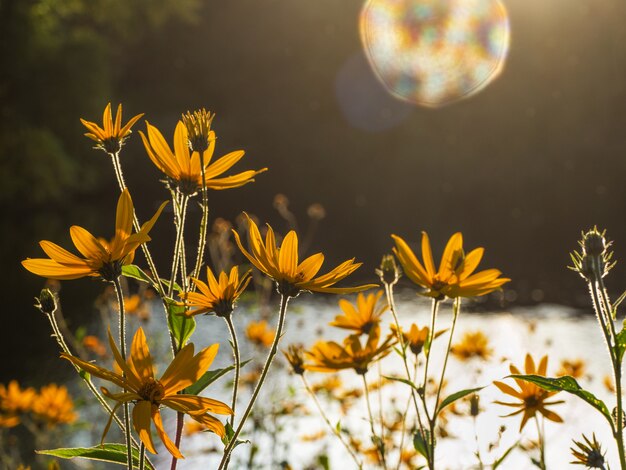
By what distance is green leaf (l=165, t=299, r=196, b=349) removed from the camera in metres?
0.92

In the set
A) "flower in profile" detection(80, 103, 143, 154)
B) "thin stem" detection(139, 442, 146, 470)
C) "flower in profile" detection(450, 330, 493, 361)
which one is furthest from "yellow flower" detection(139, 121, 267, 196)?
"flower in profile" detection(450, 330, 493, 361)

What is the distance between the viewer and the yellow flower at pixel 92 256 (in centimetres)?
90

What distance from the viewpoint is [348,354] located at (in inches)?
53.7

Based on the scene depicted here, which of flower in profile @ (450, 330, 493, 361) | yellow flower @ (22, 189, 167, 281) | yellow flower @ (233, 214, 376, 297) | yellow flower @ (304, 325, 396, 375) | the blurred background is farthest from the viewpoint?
the blurred background

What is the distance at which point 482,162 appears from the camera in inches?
929

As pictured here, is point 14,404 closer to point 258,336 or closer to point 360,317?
point 258,336

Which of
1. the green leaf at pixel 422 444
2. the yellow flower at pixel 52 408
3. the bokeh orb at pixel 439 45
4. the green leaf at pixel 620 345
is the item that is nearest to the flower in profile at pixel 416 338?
the green leaf at pixel 422 444

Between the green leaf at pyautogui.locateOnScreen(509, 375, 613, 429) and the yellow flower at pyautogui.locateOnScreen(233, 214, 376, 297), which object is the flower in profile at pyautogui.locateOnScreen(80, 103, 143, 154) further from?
the green leaf at pyautogui.locateOnScreen(509, 375, 613, 429)

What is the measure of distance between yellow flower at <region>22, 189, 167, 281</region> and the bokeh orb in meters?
29.2

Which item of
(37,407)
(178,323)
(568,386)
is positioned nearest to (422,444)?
(568,386)

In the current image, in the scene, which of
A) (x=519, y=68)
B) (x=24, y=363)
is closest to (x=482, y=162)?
(x=519, y=68)

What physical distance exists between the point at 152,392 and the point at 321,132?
28152 mm

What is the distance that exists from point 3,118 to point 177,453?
1884 cm

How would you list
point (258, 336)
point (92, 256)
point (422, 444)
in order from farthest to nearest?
1. point (258, 336)
2. point (422, 444)
3. point (92, 256)
